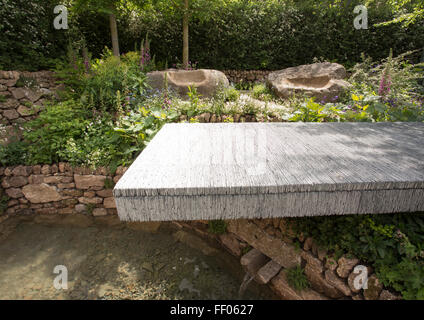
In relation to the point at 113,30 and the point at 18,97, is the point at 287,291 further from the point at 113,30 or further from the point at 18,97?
the point at 113,30

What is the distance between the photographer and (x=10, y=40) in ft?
18.0

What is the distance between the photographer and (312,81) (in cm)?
629

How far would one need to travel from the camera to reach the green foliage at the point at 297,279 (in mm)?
2396

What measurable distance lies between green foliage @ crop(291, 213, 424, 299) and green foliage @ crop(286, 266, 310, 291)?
0.40 metres

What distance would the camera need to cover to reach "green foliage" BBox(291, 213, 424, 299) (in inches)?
72.2

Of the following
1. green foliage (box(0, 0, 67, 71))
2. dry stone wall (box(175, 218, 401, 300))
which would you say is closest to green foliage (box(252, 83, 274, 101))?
dry stone wall (box(175, 218, 401, 300))

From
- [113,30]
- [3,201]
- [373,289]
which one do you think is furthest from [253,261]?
Result: [113,30]

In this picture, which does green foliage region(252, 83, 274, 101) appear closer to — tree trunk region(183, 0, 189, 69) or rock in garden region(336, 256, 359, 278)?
tree trunk region(183, 0, 189, 69)

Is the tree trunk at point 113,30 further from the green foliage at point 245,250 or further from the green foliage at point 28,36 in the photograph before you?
the green foliage at point 245,250

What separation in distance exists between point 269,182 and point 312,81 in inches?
230

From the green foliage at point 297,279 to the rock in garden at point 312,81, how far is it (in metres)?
4.34

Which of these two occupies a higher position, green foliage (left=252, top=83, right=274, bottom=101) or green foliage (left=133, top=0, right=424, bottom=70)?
green foliage (left=133, top=0, right=424, bottom=70)
